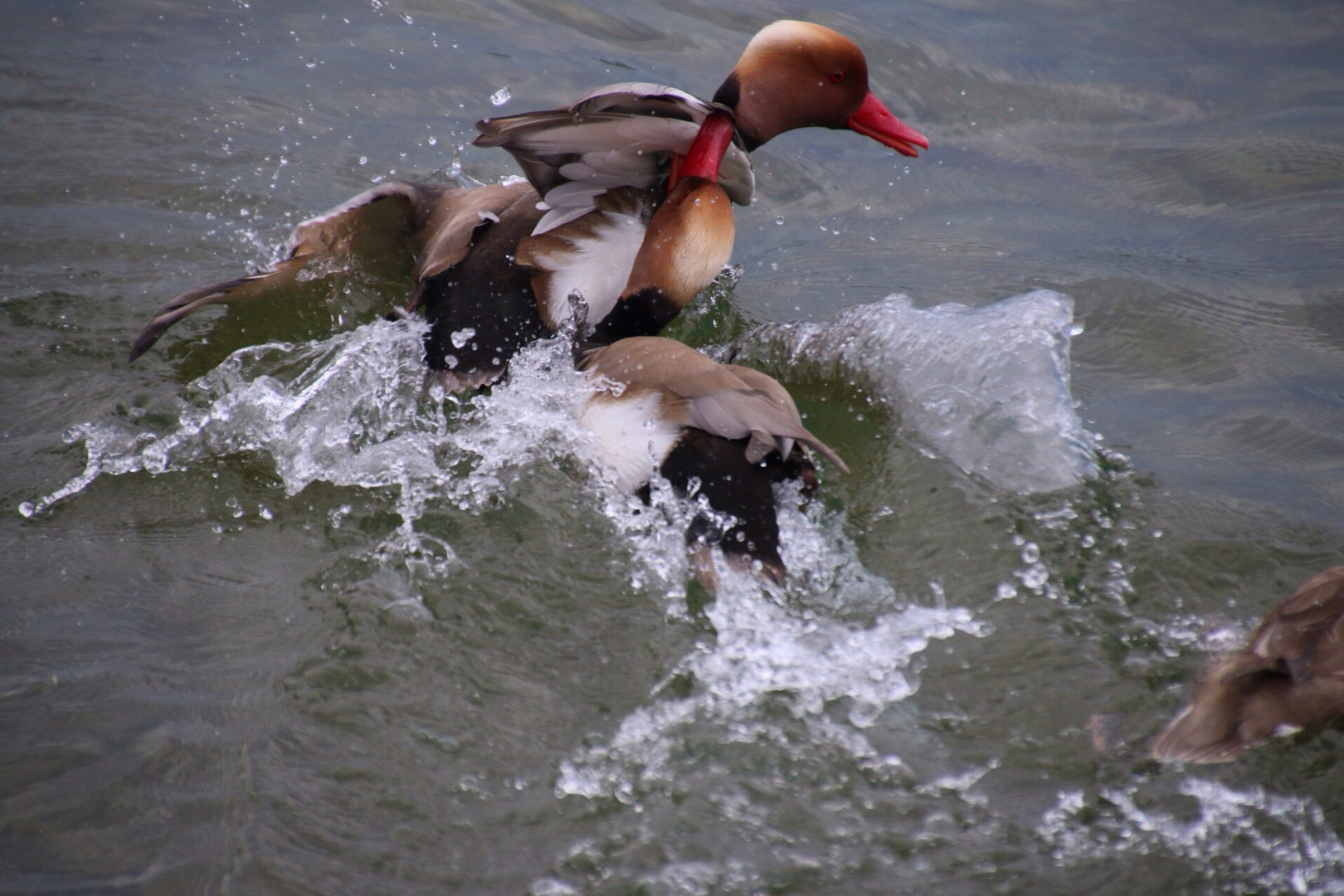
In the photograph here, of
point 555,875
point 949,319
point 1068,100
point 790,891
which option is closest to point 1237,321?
point 949,319

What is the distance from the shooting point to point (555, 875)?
1.68m

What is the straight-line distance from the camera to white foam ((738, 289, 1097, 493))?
2824 millimetres

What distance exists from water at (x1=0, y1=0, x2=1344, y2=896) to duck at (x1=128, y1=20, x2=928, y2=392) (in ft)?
0.50

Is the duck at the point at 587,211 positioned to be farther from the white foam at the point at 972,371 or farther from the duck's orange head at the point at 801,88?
the white foam at the point at 972,371

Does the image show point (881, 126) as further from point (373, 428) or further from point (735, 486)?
point (373, 428)

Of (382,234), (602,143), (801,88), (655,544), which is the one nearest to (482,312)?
(602,143)

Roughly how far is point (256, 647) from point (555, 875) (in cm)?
79

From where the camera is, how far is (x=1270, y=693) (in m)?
1.95

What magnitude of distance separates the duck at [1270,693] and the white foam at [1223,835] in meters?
0.08

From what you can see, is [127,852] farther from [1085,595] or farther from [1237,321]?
[1237,321]

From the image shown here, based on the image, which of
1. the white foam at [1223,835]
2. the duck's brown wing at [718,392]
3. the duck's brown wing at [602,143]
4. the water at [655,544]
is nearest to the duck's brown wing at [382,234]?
the water at [655,544]

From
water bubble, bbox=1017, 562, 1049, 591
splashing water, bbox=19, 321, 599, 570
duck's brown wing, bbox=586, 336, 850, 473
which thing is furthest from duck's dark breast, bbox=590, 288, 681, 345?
water bubble, bbox=1017, 562, 1049, 591

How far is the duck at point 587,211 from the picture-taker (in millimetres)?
2893

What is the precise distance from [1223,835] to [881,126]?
225 cm
